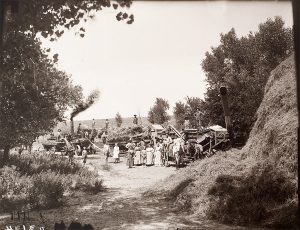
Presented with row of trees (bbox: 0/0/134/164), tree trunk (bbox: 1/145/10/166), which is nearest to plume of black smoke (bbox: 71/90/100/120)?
row of trees (bbox: 0/0/134/164)

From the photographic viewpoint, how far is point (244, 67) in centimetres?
3669

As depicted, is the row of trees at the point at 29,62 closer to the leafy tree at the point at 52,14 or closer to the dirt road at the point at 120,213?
the leafy tree at the point at 52,14

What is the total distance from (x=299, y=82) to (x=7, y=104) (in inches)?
502

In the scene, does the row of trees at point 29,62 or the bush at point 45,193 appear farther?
the bush at point 45,193

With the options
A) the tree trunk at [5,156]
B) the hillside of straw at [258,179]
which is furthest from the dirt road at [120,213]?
the tree trunk at [5,156]

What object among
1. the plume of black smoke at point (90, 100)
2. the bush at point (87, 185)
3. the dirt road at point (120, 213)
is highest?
the plume of black smoke at point (90, 100)

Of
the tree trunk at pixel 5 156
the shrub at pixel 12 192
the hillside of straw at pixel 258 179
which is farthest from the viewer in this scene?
the tree trunk at pixel 5 156

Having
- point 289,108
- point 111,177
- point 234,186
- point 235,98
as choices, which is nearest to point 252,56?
point 235,98

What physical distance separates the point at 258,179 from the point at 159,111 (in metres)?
45.3

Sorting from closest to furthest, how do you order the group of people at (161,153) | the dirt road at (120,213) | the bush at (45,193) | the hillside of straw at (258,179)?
the hillside of straw at (258,179), the dirt road at (120,213), the bush at (45,193), the group of people at (161,153)

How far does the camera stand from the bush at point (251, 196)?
282 inches

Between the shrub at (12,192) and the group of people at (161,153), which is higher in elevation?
the group of people at (161,153)

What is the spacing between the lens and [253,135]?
1212 cm

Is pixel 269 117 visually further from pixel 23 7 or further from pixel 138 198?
pixel 23 7
